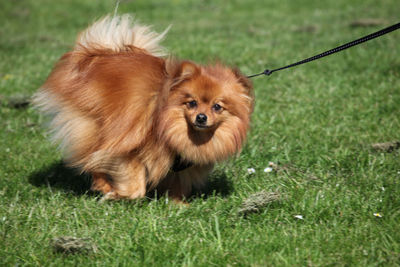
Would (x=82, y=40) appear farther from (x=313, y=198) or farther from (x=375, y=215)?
(x=375, y=215)

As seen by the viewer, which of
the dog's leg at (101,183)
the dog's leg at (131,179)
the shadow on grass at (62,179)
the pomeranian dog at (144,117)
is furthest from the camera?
the shadow on grass at (62,179)

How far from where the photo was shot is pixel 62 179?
4.84 m

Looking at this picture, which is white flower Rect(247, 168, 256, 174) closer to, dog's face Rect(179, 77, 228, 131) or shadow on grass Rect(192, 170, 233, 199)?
shadow on grass Rect(192, 170, 233, 199)

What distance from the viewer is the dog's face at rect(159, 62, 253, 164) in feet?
12.3

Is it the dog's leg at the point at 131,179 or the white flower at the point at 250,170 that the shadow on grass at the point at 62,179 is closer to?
the dog's leg at the point at 131,179

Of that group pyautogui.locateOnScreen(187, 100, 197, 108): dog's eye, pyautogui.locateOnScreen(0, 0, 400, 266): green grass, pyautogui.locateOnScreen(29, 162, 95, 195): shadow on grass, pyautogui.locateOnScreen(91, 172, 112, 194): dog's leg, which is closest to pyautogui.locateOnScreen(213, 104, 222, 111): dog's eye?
pyautogui.locateOnScreen(187, 100, 197, 108): dog's eye

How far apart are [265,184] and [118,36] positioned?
77.8 inches

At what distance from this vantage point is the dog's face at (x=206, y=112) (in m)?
3.75

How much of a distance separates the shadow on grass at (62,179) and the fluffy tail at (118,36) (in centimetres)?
129

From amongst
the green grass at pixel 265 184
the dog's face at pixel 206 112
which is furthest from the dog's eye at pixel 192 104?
the green grass at pixel 265 184

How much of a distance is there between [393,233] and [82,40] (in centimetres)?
318

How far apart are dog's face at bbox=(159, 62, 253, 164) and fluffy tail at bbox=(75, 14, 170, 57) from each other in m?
0.89

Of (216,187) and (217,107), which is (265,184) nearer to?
(216,187)

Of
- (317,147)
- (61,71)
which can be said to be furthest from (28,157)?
(317,147)
